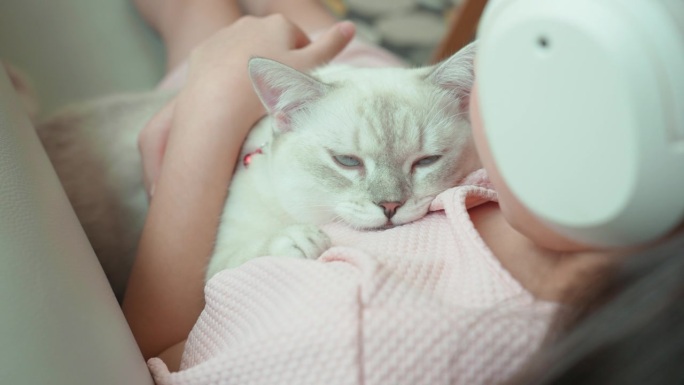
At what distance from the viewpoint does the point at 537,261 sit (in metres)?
0.73

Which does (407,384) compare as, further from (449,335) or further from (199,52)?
(199,52)

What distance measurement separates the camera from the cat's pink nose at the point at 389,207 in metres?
0.89

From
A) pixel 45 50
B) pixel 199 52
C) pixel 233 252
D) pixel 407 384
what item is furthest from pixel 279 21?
pixel 407 384

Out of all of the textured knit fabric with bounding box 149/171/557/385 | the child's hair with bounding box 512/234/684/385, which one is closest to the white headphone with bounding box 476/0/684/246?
the child's hair with bounding box 512/234/684/385

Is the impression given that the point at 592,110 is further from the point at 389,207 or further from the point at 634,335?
the point at 389,207

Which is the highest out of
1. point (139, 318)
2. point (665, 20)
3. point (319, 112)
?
point (665, 20)

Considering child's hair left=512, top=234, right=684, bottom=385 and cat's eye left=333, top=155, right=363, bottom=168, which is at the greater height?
child's hair left=512, top=234, right=684, bottom=385

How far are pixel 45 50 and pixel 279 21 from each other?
810mm

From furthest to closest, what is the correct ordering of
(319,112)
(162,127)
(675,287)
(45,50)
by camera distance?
(45,50) < (162,127) < (319,112) < (675,287)

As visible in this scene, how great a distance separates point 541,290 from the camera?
27.5 inches

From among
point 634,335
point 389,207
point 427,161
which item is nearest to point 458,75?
point 427,161

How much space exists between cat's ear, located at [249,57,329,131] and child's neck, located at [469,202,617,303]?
0.34 meters

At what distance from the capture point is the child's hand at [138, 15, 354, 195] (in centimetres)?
117

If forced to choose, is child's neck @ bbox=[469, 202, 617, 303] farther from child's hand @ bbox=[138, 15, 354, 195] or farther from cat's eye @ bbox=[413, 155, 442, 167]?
child's hand @ bbox=[138, 15, 354, 195]
